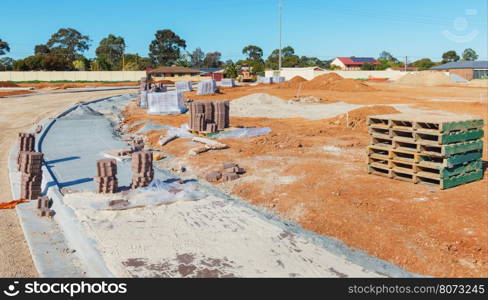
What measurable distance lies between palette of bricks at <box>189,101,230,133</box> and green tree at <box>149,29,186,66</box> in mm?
111984

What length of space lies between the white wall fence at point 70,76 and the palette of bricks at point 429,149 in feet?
241

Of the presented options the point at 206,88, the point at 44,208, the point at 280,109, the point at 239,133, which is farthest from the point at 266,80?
the point at 44,208

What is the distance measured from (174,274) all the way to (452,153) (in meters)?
7.05

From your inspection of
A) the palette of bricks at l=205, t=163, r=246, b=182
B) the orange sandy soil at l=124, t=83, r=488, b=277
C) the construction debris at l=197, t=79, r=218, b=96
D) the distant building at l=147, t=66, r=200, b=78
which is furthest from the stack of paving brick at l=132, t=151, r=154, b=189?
the distant building at l=147, t=66, r=200, b=78

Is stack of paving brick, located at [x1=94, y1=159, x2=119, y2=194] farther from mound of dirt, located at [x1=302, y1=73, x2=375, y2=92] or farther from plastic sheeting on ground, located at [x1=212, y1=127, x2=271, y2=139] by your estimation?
mound of dirt, located at [x1=302, y1=73, x2=375, y2=92]

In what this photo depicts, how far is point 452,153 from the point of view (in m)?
10.4

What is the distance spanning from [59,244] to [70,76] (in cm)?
7499

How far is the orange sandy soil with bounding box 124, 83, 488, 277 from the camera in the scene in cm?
745

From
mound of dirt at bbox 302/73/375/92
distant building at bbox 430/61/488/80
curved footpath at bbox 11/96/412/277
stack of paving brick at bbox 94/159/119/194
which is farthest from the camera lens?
distant building at bbox 430/61/488/80

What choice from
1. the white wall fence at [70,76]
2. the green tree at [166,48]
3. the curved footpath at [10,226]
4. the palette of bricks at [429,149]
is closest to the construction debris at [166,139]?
the curved footpath at [10,226]

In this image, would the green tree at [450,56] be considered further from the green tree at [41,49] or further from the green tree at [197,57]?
the green tree at [41,49]

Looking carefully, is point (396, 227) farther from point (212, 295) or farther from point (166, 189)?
point (166, 189)

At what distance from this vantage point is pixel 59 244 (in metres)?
8.21

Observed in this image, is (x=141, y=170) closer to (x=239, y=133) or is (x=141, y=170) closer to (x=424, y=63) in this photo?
(x=239, y=133)
